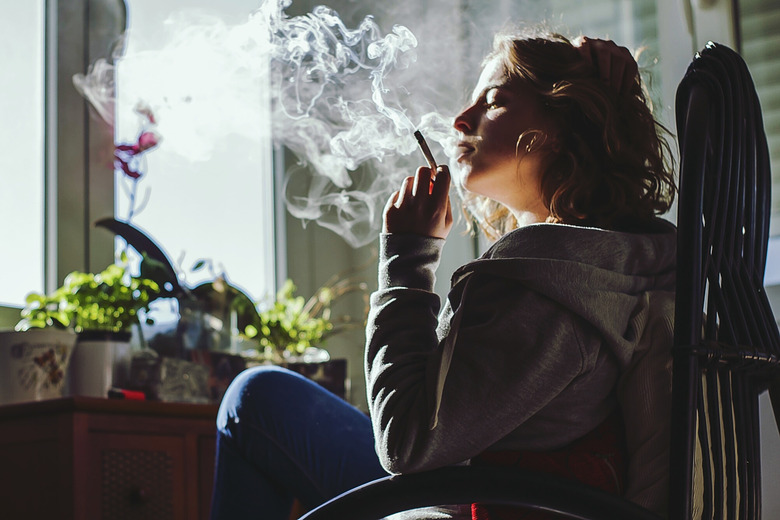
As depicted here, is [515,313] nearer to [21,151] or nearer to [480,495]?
[480,495]

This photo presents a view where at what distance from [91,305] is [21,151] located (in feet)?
1.78

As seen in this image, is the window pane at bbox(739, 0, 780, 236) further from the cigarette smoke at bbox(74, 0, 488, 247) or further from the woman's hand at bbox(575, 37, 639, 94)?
the woman's hand at bbox(575, 37, 639, 94)

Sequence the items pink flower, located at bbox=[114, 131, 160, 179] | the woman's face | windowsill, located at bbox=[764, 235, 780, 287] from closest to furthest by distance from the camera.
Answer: the woman's face < windowsill, located at bbox=[764, 235, 780, 287] < pink flower, located at bbox=[114, 131, 160, 179]

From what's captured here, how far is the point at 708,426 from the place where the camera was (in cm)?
74

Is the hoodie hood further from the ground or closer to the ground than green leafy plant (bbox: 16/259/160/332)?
further from the ground

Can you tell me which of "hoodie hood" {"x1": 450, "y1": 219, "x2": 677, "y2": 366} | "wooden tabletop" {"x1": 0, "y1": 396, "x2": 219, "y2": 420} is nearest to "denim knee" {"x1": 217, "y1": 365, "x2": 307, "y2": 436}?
"wooden tabletop" {"x1": 0, "y1": 396, "x2": 219, "y2": 420}

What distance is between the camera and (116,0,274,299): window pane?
2.21 meters

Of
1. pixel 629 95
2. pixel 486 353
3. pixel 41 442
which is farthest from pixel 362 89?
pixel 486 353

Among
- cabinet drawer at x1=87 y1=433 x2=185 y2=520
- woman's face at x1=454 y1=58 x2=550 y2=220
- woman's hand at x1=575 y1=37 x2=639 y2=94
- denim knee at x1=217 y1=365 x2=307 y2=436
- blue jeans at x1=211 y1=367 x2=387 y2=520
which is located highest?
woman's hand at x1=575 y1=37 x2=639 y2=94

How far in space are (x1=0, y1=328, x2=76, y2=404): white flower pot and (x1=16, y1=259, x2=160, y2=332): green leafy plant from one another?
106mm

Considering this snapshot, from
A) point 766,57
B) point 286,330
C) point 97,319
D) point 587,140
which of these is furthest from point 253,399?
point 766,57

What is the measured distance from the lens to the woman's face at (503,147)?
43.1 inches

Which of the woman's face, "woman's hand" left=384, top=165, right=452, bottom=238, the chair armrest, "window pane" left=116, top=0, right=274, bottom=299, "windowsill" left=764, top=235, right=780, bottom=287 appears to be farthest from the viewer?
"window pane" left=116, top=0, right=274, bottom=299

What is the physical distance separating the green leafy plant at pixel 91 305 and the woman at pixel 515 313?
2.07 feet
